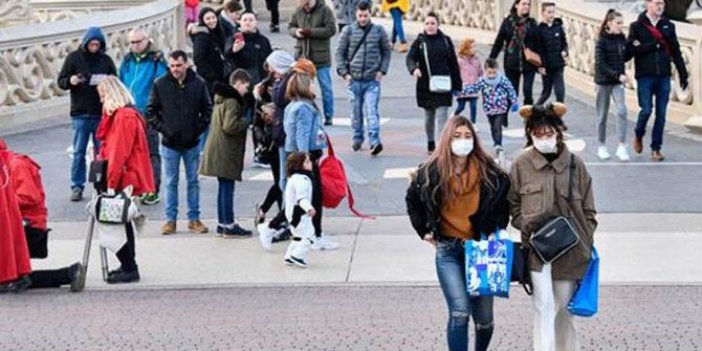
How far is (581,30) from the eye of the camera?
24.1 m

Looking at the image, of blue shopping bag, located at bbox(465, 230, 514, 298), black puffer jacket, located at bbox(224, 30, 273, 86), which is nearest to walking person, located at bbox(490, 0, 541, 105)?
black puffer jacket, located at bbox(224, 30, 273, 86)

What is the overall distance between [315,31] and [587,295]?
11.7 metres

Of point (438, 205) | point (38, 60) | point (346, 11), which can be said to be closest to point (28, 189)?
point (438, 205)

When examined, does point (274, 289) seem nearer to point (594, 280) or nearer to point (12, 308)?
point (12, 308)

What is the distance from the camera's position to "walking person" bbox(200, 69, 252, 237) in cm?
1377

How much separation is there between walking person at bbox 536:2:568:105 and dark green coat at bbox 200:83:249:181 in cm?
717

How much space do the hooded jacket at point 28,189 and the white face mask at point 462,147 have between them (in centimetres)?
406

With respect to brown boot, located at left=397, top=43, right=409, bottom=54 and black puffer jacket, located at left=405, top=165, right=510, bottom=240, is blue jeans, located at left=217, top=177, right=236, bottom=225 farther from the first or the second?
brown boot, located at left=397, top=43, right=409, bottom=54

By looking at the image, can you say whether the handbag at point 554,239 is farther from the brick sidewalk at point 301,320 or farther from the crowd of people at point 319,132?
the brick sidewalk at point 301,320

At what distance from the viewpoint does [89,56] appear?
52.2 ft

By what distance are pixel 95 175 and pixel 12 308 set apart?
3.84 feet

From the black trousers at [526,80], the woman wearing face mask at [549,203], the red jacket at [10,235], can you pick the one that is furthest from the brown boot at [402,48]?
the woman wearing face mask at [549,203]

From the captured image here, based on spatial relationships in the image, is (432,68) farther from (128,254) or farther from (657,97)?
(128,254)

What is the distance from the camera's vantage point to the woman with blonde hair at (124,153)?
12.1m
